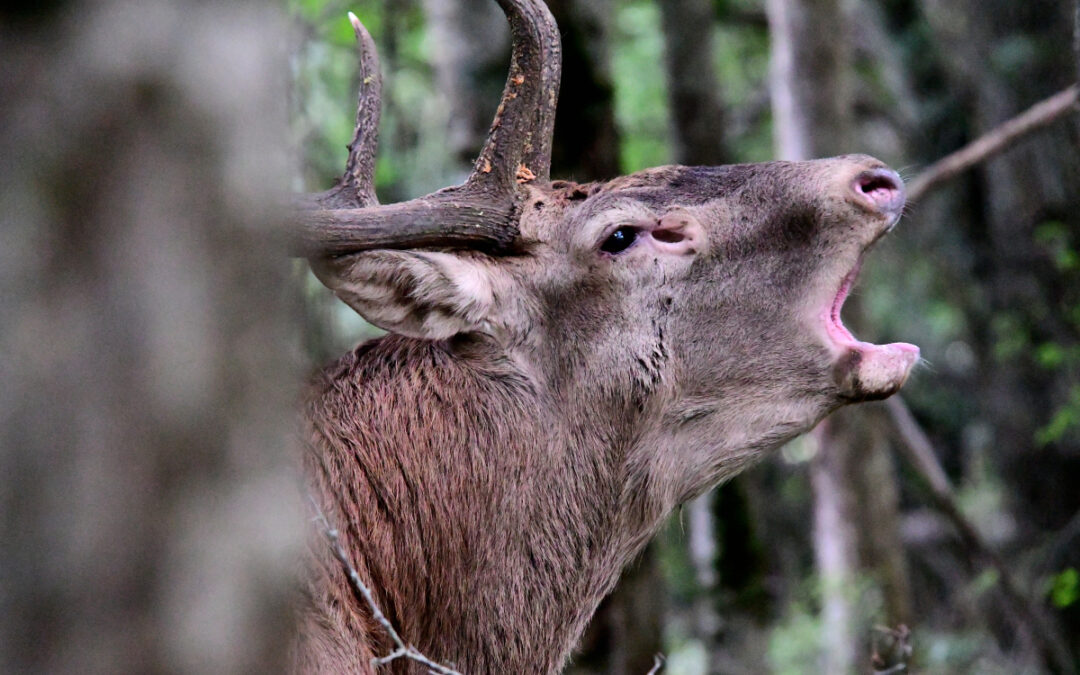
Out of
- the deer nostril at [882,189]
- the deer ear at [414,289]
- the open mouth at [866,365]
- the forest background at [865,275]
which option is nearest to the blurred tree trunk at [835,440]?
the forest background at [865,275]

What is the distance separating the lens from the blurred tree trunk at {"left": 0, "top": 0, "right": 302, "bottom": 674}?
1158 millimetres

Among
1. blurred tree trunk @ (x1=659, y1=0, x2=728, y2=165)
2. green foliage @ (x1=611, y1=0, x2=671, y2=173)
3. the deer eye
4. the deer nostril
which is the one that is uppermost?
green foliage @ (x1=611, y1=0, x2=671, y2=173)

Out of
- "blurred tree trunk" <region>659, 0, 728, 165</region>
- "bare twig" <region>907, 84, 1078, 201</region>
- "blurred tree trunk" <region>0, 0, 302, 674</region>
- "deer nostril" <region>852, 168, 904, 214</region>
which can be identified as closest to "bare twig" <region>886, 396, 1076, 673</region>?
"bare twig" <region>907, 84, 1078, 201</region>

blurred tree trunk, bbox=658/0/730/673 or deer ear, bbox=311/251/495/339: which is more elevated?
blurred tree trunk, bbox=658/0/730/673

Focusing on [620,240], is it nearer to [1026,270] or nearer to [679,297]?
[679,297]

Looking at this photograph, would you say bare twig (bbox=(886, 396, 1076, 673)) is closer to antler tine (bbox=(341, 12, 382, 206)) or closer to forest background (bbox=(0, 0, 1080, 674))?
forest background (bbox=(0, 0, 1080, 674))

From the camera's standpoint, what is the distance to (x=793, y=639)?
929 cm

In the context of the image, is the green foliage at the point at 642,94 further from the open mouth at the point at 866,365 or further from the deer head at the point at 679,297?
the open mouth at the point at 866,365

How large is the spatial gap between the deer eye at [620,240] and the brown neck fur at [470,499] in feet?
1.78

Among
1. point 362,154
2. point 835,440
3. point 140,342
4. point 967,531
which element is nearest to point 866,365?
point 362,154

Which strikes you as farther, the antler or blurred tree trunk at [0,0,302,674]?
the antler

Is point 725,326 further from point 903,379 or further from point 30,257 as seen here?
point 30,257

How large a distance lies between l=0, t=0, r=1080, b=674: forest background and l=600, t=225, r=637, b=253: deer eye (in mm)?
1081

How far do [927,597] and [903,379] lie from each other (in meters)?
10.2
